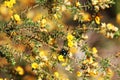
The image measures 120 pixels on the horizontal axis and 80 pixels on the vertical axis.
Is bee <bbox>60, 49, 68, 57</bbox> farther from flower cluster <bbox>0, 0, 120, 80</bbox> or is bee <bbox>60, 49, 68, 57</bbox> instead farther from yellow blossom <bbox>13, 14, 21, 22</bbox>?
yellow blossom <bbox>13, 14, 21, 22</bbox>

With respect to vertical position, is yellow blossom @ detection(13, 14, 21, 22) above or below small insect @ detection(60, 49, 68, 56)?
above

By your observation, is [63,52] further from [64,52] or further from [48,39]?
[48,39]

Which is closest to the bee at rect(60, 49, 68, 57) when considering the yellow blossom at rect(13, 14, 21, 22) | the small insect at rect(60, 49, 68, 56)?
the small insect at rect(60, 49, 68, 56)

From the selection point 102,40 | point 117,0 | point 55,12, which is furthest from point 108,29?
point 102,40

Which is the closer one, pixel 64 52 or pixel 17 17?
pixel 17 17

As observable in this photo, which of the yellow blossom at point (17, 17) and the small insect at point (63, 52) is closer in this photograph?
the yellow blossom at point (17, 17)

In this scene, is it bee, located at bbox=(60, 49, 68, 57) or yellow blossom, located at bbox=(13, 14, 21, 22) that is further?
bee, located at bbox=(60, 49, 68, 57)

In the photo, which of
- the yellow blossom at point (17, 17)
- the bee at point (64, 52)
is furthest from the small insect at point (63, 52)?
the yellow blossom at point (17, 17)

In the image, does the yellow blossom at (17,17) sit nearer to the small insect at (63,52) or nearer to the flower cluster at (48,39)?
the flower cluster at (48,39)

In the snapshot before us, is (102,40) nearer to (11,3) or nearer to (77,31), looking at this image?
(77,31)

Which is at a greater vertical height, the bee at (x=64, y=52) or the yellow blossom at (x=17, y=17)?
the yellow blossom at (x=17, y=17)

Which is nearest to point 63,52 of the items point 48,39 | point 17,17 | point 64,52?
point 64,52

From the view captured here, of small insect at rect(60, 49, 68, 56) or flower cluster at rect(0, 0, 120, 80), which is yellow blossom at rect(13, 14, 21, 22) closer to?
flower cluster at rect(0, 0, 120, 80)
